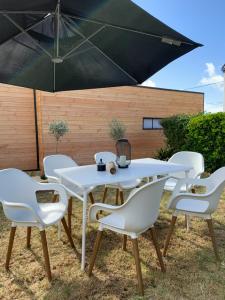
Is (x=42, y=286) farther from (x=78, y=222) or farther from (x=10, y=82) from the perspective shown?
(x=10, y=82)

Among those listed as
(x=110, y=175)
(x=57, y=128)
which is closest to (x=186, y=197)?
(x=110, y=175)

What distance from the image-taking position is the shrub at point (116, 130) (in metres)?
7.59

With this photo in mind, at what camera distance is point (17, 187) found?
2.59m

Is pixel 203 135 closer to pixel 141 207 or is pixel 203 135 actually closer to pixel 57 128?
pixel 57 128

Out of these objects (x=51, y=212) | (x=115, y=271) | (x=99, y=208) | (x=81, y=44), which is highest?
(x=81, y=44)

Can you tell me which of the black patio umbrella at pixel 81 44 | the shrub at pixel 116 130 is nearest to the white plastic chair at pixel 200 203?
the black patio umbrella at pixel 81 44

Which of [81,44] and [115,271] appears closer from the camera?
[115,271]

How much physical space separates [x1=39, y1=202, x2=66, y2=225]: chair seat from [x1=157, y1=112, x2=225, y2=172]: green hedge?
4232mm

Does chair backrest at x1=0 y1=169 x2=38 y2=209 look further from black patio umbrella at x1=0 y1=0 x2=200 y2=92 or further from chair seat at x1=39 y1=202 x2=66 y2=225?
black patio umbrella at x1=0 y1=0 x2=200 y2=92

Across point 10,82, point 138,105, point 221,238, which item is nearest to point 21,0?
point 10,82

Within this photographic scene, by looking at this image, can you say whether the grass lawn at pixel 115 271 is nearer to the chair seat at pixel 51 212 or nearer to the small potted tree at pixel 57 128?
the chair seat at pixel 51 212

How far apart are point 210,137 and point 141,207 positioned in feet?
14.5

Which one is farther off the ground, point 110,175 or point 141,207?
point 110,175

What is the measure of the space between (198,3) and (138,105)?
10.8 ft
